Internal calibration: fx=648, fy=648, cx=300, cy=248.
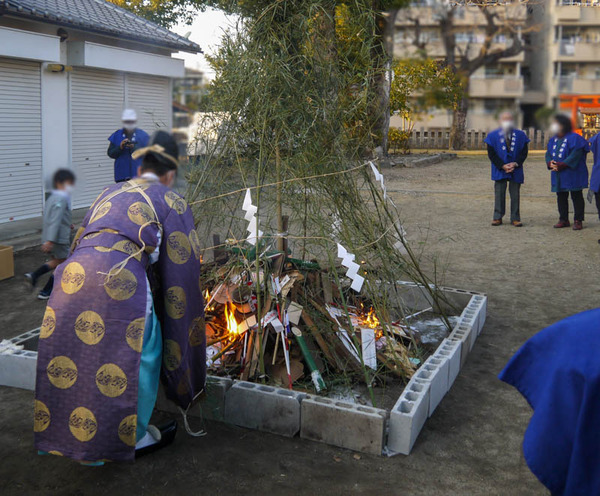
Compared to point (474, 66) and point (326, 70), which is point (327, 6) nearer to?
point (326, 70)

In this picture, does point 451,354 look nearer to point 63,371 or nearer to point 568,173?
point 63,371

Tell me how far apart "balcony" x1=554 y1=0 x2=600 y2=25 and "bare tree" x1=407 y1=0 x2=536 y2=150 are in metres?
0.06

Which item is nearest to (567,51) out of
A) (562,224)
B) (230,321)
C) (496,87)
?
(496,87)

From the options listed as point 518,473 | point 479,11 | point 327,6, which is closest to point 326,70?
point 327,6

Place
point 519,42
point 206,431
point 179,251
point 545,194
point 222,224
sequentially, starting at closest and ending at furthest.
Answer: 1. point 519,42
2. point 179,251
3. point 206,431
4. point 222,224
5. point 545,194

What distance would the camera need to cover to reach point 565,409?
5.51 ft

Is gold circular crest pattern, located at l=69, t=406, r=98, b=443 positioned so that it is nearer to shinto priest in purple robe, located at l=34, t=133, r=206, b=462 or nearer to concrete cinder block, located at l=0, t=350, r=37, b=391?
shinto priest in purple robe, located at l=34, t=133, r=206, b=462

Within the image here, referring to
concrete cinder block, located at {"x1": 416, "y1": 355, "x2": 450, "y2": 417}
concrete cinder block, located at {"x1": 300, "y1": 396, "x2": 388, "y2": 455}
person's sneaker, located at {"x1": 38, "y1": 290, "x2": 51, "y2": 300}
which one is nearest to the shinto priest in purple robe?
concrete cinder block, located at {"x1": 300, "y1": 396, "x2": 388, "y2": 455}

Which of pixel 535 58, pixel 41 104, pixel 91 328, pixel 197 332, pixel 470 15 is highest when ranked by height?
pixel 41 104

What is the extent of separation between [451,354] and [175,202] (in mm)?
2050

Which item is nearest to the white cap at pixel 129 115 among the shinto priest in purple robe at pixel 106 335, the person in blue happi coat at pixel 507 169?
the shinto priest in purple robe at pixel 106 335

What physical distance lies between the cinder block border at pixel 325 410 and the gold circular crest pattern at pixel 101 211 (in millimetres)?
1106

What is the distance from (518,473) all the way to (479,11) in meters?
2.54

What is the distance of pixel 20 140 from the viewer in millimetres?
10367
